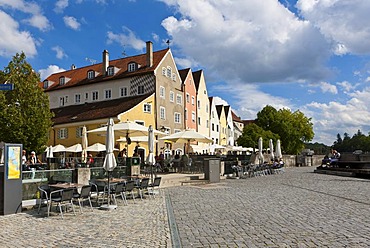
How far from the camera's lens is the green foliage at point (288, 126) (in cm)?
6931

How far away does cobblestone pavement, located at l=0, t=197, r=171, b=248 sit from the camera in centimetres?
833

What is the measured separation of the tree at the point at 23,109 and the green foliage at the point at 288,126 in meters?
45.0

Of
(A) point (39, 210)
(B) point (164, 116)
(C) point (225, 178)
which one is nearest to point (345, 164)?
(C) point (225, 178)

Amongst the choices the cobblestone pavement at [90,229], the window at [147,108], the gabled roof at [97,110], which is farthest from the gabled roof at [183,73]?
the cobblestone pavement at [90,229]

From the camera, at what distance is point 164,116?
147ft

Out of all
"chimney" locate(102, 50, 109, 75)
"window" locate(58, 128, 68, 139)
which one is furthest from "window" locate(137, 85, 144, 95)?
"window" locate(58, 128, 68, 139)

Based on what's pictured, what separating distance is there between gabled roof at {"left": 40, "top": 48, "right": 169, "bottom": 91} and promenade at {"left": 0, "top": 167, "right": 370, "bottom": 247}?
32383mm

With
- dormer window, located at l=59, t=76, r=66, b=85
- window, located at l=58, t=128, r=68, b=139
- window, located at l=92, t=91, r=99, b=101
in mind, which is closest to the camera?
window, located at l=58, t=128, r=68, b=139

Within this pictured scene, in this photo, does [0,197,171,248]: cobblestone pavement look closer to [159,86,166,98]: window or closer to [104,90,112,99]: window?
[159,86,166,98]: window

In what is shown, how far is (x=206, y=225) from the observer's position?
32.8 feet

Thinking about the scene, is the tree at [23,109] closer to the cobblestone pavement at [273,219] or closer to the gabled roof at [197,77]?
the cobblestone pavement at [273,219]

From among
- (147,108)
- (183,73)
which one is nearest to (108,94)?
(147,108)

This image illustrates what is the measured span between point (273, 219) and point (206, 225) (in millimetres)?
2048

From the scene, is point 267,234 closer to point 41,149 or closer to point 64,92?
point 41,149
